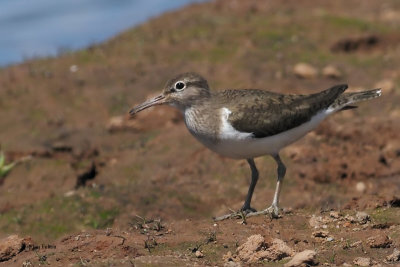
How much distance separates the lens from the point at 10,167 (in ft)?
52.0

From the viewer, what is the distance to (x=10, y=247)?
357 inches

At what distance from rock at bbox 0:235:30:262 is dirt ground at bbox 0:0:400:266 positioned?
0.02 meters

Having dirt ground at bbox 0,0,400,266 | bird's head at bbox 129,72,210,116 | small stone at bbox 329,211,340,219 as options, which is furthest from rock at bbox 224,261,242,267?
bird's head at bbox 129,72,210,116

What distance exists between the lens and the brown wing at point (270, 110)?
10.1 meters

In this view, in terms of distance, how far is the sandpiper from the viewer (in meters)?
9.97

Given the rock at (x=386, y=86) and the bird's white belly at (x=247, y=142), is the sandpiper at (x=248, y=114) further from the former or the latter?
the rock at (x=386, y=86)

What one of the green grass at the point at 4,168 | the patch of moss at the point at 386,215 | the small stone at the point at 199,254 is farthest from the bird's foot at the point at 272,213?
the green grass at the point at 4,168

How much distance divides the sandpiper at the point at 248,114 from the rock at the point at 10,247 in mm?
A: 2882

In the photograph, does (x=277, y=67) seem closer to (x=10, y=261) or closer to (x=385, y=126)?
(x=385, y=126)

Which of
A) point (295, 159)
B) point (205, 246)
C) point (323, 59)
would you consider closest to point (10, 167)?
point (295, 159)

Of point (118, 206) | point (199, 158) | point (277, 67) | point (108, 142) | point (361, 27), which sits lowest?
point (118, 206)

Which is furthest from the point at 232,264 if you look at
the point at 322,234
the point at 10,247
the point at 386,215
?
the point at 10,247

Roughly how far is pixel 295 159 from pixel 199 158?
6.95ft

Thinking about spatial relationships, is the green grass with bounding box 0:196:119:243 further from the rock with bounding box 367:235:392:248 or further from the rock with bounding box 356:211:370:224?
the rock with bounding box 367:235:392:248
